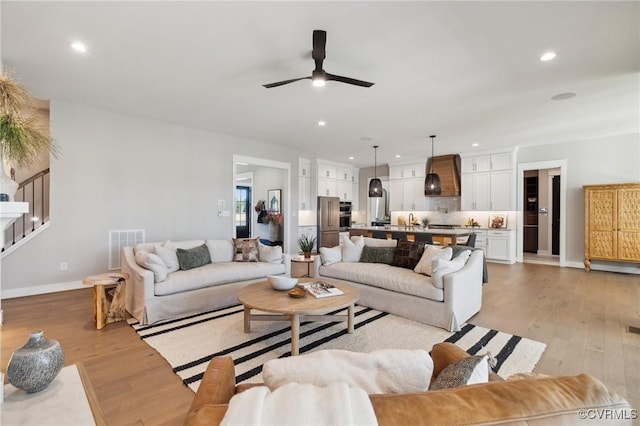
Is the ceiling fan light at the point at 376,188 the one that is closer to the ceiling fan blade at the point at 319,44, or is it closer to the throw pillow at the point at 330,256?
the throw pillow at the point at 330,256

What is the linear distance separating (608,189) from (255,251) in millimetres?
6681

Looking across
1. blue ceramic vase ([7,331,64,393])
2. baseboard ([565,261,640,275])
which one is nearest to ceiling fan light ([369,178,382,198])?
baseboard ([565,261,640,275])

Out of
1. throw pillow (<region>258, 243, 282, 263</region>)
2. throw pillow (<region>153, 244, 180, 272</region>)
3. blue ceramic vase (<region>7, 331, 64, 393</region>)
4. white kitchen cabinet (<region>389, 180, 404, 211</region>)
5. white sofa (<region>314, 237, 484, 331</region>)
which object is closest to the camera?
blue ceramic vase (<region>7, 331, 64, 393</region>)

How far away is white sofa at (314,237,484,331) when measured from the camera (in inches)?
118

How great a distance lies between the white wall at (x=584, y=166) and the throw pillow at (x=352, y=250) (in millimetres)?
5280

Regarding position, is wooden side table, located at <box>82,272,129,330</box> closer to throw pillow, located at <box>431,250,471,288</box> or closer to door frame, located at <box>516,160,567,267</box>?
throw pillow, located at <box>431,250,471,288</box>

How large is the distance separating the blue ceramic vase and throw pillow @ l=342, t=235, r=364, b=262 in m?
3.36

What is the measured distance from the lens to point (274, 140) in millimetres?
6375

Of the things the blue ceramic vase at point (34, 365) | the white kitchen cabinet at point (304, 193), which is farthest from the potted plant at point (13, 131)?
the white kitchen cabinet at point (304, 193)

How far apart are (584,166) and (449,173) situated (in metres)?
2.70

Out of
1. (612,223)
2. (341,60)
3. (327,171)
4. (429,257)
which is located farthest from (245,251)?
(612,223)

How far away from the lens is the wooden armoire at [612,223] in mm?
5359

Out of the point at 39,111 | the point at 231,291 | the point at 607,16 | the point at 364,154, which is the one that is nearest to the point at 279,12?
the point at 607,16

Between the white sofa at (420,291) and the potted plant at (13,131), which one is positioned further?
the white sofa at (420,291)
